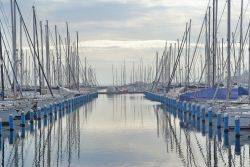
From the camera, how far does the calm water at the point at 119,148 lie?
65.2ft

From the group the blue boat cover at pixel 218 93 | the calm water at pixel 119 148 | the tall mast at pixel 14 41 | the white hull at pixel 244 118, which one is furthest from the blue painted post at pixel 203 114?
the tall mast at pixel 14 41

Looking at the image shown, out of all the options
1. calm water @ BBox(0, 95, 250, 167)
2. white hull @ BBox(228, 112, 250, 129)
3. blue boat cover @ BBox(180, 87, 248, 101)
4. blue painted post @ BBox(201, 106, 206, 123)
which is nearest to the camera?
calm water @ BBox(0, 95, 250, 167)

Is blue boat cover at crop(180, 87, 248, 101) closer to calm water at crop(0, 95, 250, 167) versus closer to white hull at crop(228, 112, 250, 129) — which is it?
calm water at crop(0, 95, 250, 167)

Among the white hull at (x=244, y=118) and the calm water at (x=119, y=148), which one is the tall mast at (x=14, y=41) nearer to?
the calm water at (x=119, y=148)

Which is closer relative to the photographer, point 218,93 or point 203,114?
point 203,114

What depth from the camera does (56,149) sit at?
77.9ft

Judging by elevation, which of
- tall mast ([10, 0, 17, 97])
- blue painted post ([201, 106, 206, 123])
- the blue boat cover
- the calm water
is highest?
tall mast ([10, 0, 17, 97])

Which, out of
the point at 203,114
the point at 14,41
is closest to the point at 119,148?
the point at 203,114

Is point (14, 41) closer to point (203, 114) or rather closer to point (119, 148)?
point (203, 114)

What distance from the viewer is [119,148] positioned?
23984mm

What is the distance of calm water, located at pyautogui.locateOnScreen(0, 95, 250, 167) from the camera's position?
1986 cm

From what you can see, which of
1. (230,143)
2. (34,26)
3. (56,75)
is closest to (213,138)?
(230,143)

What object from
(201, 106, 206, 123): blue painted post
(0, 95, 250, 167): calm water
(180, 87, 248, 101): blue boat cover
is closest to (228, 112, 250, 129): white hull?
(0, 95, 250, 167): calm water

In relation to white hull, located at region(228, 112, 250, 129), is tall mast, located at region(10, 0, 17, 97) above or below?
above
